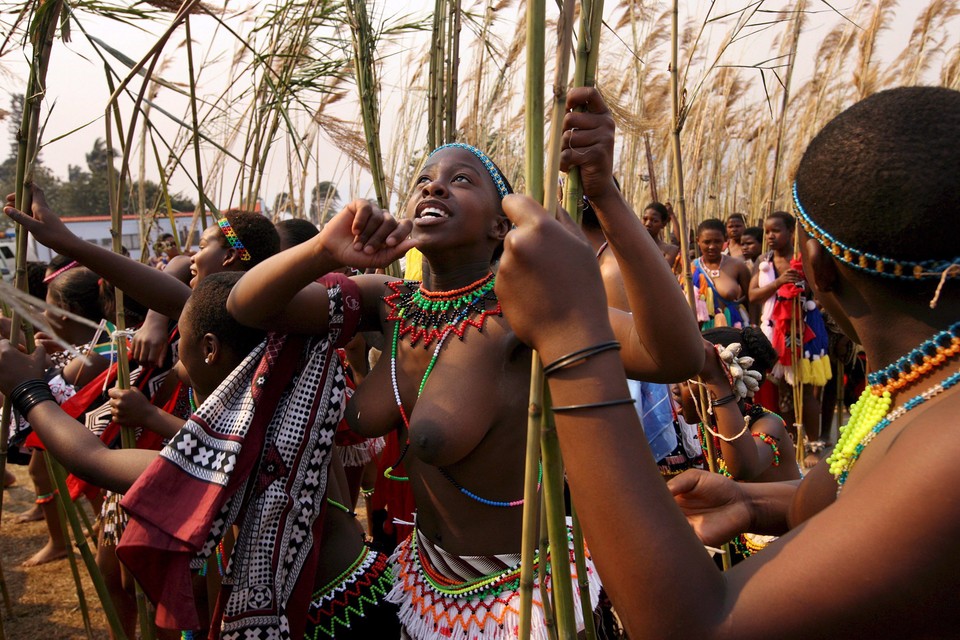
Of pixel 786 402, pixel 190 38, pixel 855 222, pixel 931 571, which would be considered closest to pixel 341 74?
pixel 190 38

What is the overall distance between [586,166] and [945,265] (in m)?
0.57

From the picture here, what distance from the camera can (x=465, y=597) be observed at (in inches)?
73.3

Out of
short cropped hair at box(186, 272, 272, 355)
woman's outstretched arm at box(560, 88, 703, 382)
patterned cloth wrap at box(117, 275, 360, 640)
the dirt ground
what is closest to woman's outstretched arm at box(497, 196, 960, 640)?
woman's outstretched arm at box(560, 88, 703, 382)

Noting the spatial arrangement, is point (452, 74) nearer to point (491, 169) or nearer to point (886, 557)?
point (491, 169)

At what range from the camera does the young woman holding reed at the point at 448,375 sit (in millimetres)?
1752

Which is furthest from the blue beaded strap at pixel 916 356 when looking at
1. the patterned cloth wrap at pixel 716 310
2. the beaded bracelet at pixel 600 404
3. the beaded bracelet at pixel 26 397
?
the patterned cloth wrap at pixel 716 310

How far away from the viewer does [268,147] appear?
10.6 ft

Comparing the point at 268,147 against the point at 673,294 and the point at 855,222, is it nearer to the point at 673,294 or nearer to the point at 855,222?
the point at 673,294

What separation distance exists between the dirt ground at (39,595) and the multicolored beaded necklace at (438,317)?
2533 millimetres

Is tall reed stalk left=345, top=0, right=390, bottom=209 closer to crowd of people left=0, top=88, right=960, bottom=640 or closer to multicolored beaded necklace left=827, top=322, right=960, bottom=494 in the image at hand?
crowd of people left=0, top=88, right=960, bottom=640

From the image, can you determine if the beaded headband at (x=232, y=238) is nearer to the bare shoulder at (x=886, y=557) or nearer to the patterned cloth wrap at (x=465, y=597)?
the patterned cloth wrap at (x=465, y=597)

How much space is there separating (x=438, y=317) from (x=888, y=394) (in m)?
1.21

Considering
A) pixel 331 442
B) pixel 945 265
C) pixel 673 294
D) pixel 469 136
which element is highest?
pixel 469 136

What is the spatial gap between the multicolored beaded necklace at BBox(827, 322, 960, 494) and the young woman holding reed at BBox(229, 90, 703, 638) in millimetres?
495
